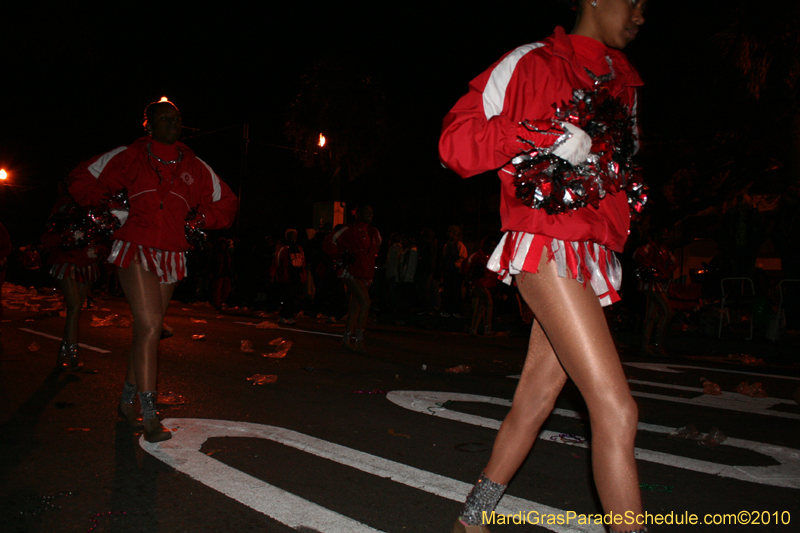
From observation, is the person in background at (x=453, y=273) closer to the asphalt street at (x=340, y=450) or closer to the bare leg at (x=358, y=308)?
the bare leg at (x=358, y=308)

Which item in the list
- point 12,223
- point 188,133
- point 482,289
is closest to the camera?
point 482,289

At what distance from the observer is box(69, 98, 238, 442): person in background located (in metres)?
4.20

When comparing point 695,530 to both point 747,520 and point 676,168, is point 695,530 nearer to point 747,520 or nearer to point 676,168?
point 747,520

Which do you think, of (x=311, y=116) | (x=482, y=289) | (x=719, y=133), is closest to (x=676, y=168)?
(x=719, y=133)

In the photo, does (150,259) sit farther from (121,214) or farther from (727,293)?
(727,293)

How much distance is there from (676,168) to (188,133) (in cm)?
2511

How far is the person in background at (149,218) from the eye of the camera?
4.20 metres

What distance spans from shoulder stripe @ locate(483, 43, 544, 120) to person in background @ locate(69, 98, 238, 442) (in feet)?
8.98

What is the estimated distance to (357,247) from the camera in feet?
29.6

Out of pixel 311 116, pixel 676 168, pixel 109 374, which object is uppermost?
pixel 311 116

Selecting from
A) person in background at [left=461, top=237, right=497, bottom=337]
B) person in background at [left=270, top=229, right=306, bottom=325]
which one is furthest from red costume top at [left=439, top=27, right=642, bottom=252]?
person in background at [left=270, top=229, right=306, bottom=325]

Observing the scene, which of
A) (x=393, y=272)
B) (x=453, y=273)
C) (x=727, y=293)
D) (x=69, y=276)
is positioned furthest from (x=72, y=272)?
(x=727, y=293)

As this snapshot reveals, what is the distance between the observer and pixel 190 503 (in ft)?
10.1

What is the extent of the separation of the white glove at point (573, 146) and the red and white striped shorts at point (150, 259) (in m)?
3.01
